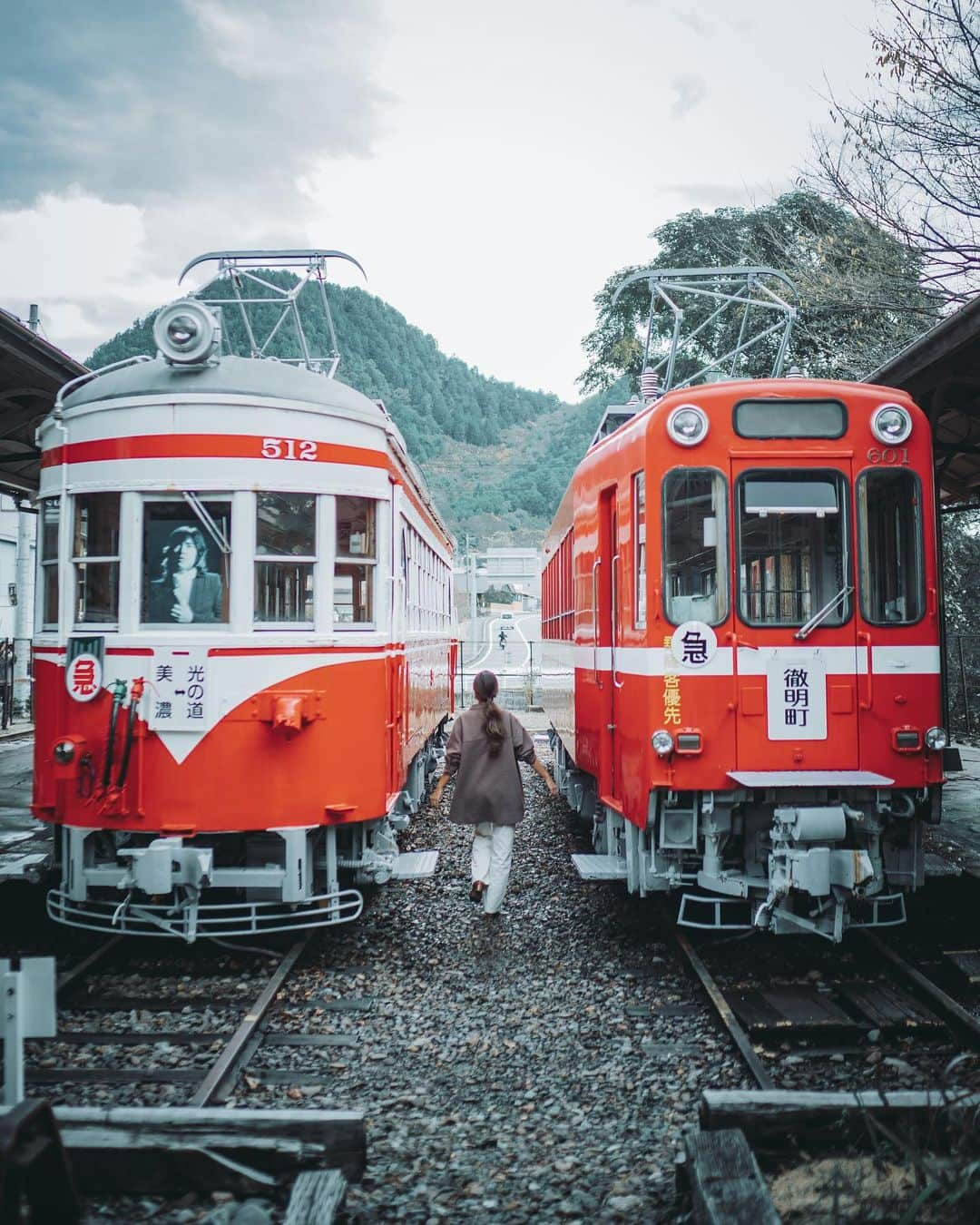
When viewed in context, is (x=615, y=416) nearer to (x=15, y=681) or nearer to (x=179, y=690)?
(x=179, y=690)

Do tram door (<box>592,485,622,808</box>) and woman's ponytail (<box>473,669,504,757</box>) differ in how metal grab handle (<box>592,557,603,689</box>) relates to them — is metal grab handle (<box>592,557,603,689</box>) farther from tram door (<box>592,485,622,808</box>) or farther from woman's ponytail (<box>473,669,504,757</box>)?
woman's ponytail (<box>473,669,504,757</box>)

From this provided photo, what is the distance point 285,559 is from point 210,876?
5.82 ft

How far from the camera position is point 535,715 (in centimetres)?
2222

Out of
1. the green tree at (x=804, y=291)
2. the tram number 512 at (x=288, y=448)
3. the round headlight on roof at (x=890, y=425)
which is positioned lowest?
the tram number 512 at (x=288, y=448)

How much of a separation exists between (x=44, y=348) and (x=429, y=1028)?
6.14 meters

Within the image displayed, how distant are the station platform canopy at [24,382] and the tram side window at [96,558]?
85.7 inches

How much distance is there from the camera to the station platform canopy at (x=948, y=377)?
7.16 metres

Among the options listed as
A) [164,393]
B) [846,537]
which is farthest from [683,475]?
[164,393]

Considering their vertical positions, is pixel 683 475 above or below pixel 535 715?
above

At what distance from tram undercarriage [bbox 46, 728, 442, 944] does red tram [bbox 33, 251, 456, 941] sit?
2 centimetres

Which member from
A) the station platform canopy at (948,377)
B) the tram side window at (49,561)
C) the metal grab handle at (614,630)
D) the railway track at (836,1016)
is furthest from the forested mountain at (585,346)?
the railway track at (836,1016)

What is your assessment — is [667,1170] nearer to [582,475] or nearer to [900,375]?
[582,475]

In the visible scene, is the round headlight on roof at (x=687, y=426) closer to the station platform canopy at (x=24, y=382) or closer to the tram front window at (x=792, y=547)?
the tram front window at (x=792, y=547)

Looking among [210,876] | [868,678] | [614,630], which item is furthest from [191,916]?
[868,678]
